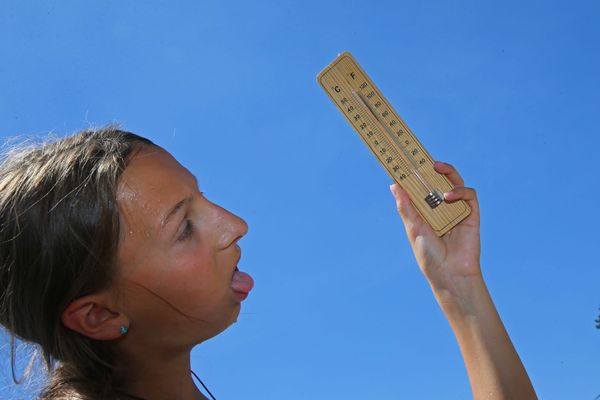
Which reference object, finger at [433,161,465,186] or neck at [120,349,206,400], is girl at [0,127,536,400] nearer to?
neck at [120,349,206,400]

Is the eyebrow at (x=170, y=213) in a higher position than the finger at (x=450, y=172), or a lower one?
higher

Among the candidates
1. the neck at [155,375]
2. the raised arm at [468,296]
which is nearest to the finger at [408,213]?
the raised arm at [468,296]

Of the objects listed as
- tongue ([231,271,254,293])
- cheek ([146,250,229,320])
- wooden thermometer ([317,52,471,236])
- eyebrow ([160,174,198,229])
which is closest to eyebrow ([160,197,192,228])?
eyebrow ([160,174,198,229])

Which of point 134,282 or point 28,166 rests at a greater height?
point 28,166

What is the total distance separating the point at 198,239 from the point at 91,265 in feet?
1.15

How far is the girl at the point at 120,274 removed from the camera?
239 centimetres

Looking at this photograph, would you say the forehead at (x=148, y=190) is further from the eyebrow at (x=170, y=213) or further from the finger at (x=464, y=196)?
the finger at (x=464, y=196)

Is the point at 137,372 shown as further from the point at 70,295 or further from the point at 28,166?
the point at 28,166

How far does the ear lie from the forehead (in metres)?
0.27

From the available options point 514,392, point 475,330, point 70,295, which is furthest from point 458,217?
point 70,295

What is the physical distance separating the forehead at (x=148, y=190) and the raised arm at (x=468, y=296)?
98cm

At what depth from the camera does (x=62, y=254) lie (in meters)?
2.37

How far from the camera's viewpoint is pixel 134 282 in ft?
7.89

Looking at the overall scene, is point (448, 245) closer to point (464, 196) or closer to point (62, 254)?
point (464, 196)
